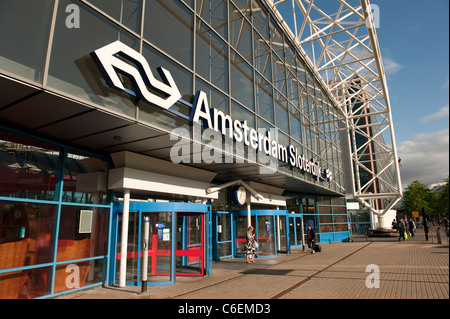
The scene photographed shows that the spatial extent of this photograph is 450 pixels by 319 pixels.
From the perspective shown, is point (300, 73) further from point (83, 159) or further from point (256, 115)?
point (83, 159)

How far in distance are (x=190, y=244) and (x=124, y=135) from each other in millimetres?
6561

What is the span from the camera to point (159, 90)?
815 centimetres

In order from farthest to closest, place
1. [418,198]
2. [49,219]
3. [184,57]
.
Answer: [418,198] → [184,57] → [49,219]

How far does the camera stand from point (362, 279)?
373 inches

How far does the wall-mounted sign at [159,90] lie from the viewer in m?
6.73

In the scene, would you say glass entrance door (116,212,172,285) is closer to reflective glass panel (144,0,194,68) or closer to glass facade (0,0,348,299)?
glass facade (0,0,348,299)

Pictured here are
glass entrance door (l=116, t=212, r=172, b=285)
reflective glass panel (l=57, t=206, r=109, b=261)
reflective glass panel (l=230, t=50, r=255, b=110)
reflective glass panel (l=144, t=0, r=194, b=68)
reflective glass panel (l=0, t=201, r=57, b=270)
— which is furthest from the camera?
reflective glass panel (l=230, t=50, r=255, b=110)

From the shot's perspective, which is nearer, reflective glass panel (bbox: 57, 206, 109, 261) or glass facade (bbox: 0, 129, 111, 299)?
glass facade (bbox: 0, 129, 111, 299)

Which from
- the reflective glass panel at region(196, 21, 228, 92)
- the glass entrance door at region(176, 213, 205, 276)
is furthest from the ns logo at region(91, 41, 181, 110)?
the glass entrance door at region(176, 213, 205, 276)

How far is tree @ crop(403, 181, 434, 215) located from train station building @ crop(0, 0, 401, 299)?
64.4 m

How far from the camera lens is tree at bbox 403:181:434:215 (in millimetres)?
66562

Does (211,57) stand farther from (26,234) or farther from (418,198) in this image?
(418,198)

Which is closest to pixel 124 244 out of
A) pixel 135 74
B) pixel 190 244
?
pixel 190 244

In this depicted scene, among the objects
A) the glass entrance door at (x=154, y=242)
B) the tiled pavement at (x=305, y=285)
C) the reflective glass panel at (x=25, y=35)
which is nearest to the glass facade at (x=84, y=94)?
the reflective glass panel at (x=25, y=35)
